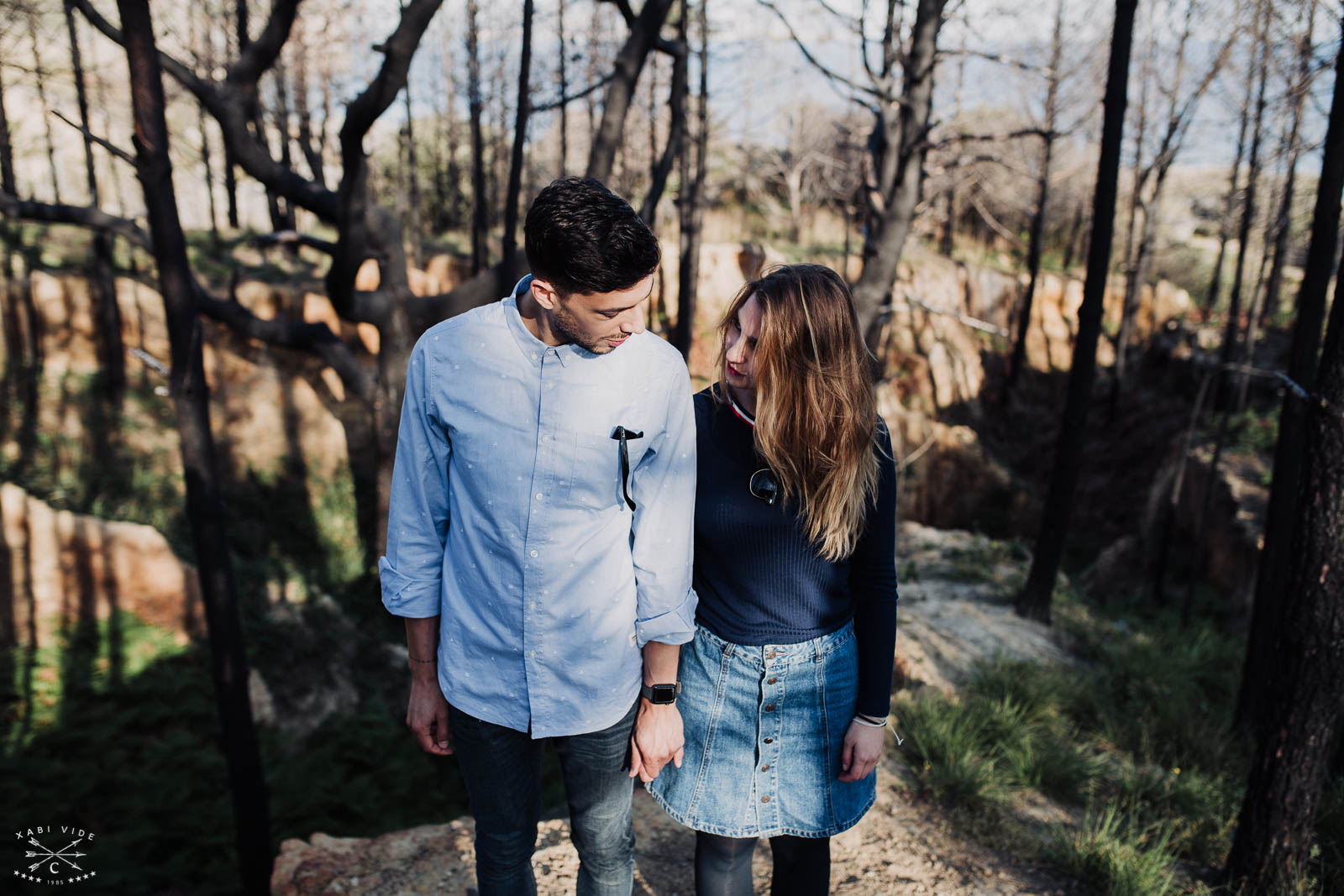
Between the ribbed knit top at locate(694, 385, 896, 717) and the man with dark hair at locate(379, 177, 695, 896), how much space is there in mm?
132

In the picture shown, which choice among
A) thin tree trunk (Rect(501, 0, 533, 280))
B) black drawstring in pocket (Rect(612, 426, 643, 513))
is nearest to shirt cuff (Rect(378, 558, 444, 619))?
black drawstring in pocket (Rect(612, 426, 643, 513))

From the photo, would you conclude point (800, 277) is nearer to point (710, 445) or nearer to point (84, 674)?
point (710, 445)

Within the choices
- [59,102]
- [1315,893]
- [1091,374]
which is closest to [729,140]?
[59,102]

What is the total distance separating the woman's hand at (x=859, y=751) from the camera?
5.97 feet

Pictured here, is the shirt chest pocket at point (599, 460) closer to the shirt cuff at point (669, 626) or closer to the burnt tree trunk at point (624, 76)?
the shirt cuff at point (669, 626)

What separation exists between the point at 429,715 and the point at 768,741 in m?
0.80

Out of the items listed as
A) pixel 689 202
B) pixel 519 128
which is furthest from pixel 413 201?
pixel 519 128

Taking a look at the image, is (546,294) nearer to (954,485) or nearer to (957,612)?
(957,612)

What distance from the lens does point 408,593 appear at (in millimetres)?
1676

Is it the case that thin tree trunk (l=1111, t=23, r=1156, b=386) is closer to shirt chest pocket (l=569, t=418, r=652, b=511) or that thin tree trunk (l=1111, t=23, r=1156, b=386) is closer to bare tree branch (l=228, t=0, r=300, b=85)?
bare tree branch (l=228, t=0, r=300, b=85)

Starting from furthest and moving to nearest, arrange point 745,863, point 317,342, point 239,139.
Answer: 1. point 317,342
2. point 239,139
3. point 745,863

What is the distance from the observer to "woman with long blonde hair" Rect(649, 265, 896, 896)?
67.8 inches

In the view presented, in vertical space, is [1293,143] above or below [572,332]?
above

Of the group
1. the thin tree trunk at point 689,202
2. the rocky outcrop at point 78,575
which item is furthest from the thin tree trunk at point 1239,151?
the rocky outcrop at point 78,575
